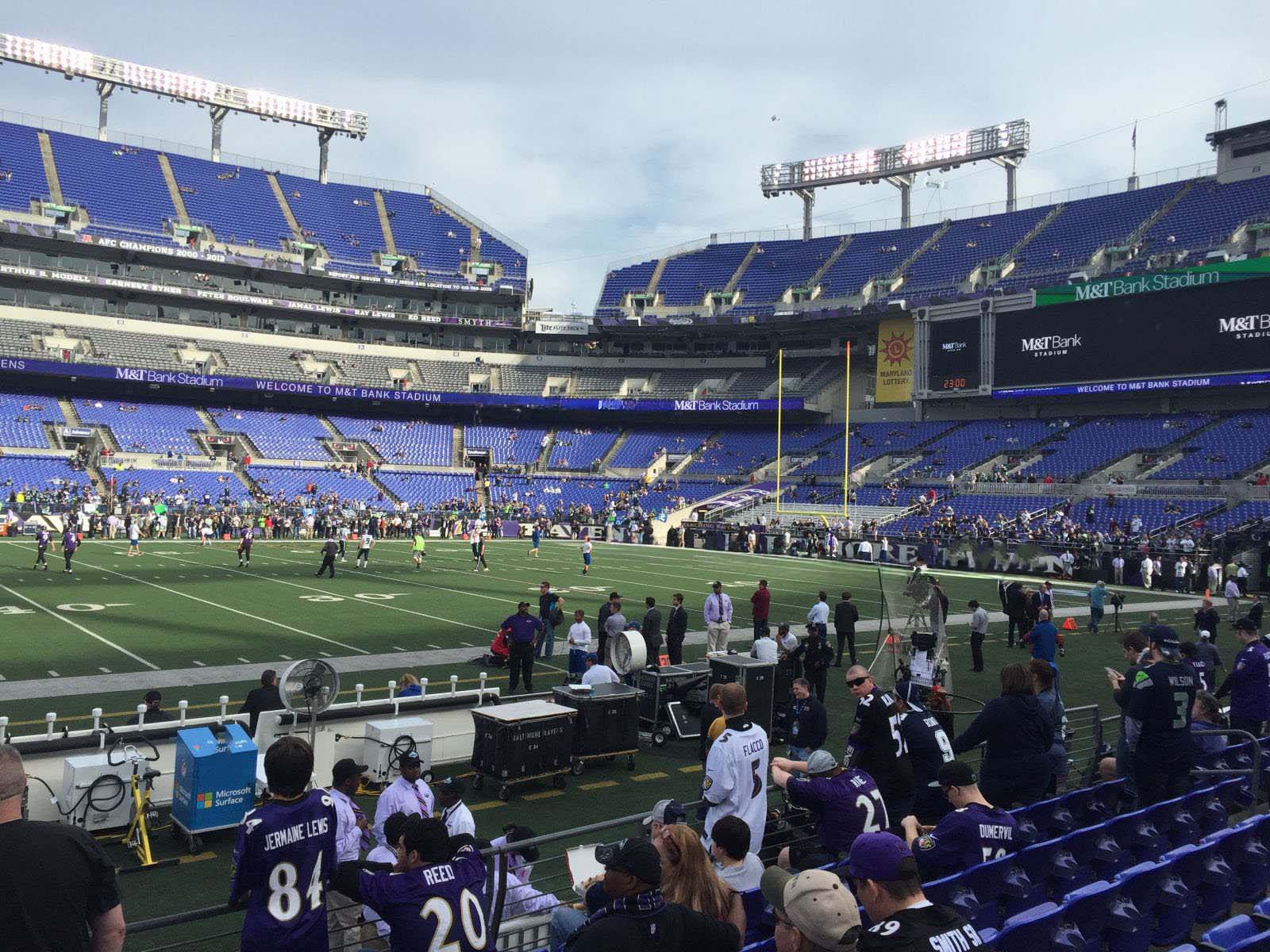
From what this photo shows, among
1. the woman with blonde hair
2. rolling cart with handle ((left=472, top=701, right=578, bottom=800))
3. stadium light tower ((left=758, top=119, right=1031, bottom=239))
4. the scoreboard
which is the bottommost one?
rolling cart with handle ((left=472, top=701, right=578, bottom=800))

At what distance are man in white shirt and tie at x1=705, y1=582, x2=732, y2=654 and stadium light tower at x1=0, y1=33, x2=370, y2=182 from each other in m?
71.0

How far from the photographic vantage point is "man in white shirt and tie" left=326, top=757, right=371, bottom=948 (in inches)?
211

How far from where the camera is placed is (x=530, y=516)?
56.7 metres

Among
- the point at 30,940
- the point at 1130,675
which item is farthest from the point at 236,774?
the point at 1130,675

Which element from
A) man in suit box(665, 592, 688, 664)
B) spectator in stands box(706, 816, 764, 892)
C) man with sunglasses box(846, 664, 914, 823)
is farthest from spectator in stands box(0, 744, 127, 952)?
man in suit box(665, 592, 688, 664)

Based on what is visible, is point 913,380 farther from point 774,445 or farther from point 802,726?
point 802,726

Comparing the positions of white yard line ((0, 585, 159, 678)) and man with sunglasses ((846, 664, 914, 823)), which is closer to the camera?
man with sunglasses ((846, 664, 914, 823))

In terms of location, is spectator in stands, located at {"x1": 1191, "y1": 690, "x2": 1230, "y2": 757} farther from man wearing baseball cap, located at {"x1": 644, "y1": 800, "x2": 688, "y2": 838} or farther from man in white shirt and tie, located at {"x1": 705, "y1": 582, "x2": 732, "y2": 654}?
man in white shirt and tie, located at {"x1": 705, "y1": 582, "x2": 732, "y2": 654}

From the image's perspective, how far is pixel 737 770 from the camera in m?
6.09

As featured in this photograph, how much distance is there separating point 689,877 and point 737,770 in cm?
195

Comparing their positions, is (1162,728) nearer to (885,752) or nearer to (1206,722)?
(1206,722)

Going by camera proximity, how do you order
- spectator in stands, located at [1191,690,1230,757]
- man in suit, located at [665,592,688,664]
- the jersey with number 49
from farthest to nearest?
man in suit, located at [665,592,688,664] → spectator in stands, located at [1191,690,1230,757] → the jersey with number 49

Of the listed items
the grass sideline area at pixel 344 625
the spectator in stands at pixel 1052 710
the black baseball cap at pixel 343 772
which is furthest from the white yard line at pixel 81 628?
the spectator in stands at pixel 1052 710

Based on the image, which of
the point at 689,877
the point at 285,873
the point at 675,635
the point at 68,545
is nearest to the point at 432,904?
the point at 285,873
